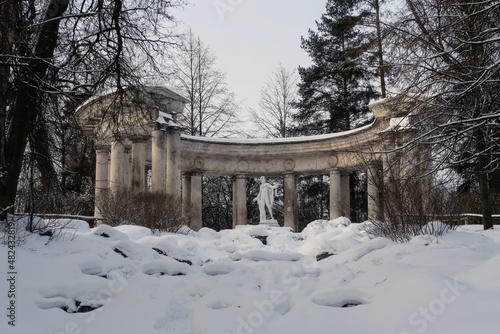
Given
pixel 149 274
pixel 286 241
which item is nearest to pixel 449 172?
pixel 149 274

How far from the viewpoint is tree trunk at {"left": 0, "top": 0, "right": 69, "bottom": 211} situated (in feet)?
30.2

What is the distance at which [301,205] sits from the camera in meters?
44.3

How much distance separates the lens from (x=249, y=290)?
9.04 metres

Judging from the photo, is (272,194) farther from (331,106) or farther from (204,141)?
(331,106)

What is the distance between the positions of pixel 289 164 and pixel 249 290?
71.6 ft

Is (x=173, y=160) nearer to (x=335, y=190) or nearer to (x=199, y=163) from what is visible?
(x=199, y=163)

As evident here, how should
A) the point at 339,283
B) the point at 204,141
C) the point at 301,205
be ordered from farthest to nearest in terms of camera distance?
the point at 301,205, the point at 204,141, the point at 339,283

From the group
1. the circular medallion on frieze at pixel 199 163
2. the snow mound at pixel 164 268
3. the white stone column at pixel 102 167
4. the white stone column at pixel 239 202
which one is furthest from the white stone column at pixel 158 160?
the snow mound at pixel 164 268

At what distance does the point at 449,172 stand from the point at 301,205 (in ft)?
111

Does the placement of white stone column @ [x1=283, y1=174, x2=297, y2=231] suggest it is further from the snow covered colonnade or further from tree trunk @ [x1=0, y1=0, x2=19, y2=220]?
tree trunk @ [x1=0, y1=0, x2=19, y2=220]

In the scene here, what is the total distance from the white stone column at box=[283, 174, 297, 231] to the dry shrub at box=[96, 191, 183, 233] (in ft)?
42.3

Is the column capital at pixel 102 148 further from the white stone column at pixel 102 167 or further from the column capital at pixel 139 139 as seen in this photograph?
the column capital at pixel 139 139

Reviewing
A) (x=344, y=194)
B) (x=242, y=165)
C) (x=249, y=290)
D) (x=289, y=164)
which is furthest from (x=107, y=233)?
(x=344, y=194)

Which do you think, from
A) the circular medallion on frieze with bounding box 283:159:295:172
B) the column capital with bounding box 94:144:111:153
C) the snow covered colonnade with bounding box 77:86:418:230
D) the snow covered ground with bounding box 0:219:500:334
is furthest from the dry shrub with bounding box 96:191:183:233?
the circular medallion on frieze with bounding box 283:159:295:172
